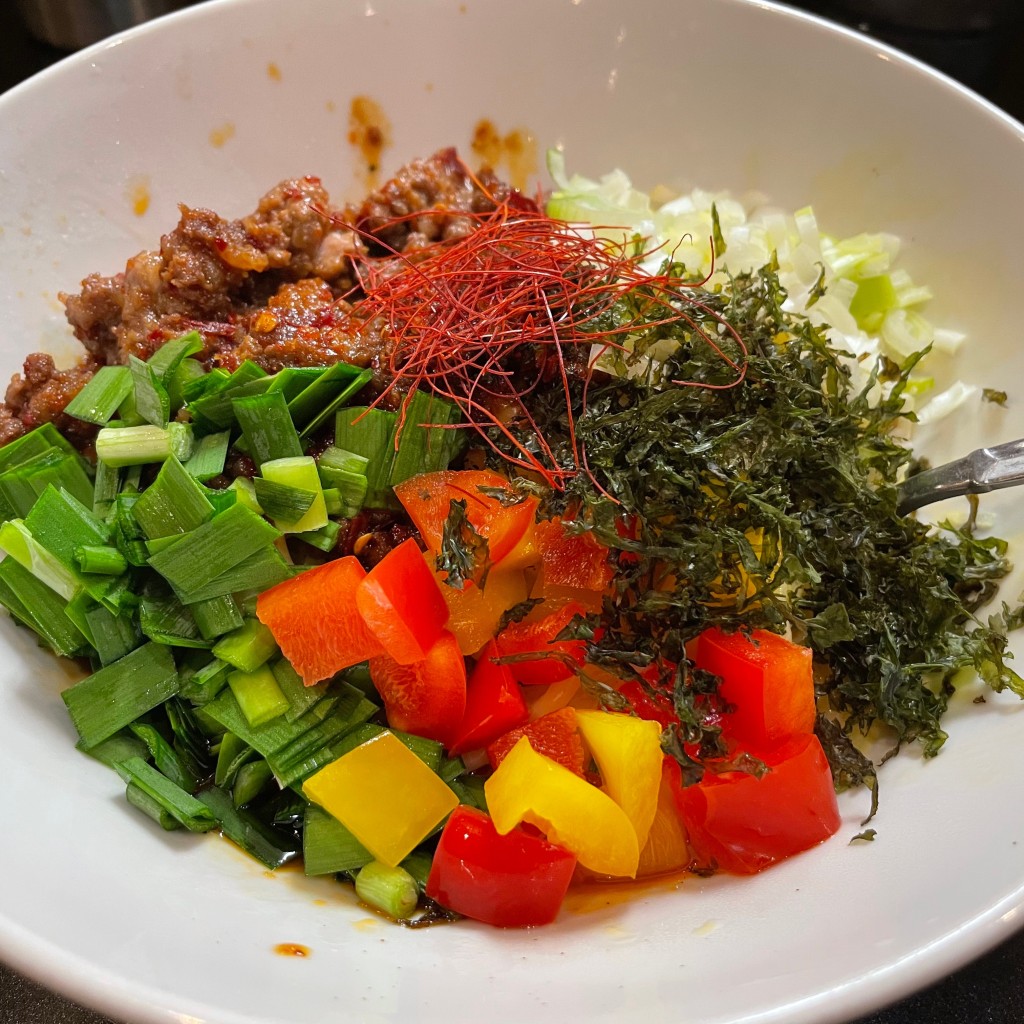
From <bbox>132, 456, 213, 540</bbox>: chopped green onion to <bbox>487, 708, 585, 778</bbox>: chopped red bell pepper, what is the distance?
0.83 m

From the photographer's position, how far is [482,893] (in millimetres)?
1632

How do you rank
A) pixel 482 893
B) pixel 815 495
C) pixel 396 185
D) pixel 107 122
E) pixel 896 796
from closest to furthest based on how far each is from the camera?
pixel 482 893
pixel 896 796
pixel 815 495
pixel 107 122
pixel 396 185

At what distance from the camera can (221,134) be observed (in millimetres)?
2652

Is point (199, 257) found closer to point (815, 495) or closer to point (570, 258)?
point (570, 258)

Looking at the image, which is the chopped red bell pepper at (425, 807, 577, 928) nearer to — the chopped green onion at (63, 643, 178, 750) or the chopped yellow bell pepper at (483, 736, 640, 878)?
the chopped yellow bell pepper at (483, 736, 640, 878)

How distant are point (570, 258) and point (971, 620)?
143 cm

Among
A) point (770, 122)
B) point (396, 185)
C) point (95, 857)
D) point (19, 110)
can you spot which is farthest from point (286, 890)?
point (770, 122)

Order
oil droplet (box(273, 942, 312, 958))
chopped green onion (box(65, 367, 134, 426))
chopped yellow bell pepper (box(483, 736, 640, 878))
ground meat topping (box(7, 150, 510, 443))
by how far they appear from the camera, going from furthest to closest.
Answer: ground meat topping (box(7, 150, 510, 443)) < chopped green onion (box(65, 367, 134, 426)) < chopped yellow bell pepper (box(483, 736, 640, 878)) < oil droplet (box(273, 942, 312, 958))

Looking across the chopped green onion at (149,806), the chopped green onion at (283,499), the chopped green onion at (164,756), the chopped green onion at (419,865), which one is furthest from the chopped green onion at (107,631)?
the chopped green onion at (419,865)

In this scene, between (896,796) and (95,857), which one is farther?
(896,796)

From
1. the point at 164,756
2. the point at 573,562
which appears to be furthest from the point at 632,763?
the point at 164,756

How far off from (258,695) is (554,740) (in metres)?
0.65

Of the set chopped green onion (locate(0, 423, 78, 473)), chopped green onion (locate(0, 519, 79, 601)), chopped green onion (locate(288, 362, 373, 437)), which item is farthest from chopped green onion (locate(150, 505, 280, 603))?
chopped green onion (locate(0, 423, 78, 473))

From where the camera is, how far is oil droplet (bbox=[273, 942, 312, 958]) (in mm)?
1468
